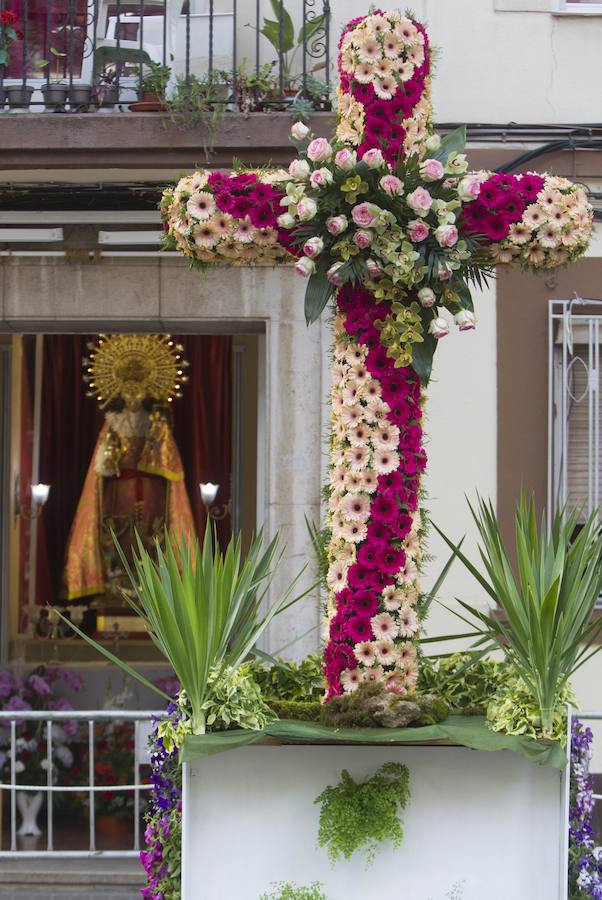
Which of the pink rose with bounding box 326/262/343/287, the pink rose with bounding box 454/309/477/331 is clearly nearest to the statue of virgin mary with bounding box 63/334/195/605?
the pink rose with bounding box 326/262/343/287

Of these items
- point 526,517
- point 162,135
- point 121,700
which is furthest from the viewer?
point 121,700

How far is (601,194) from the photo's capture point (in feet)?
24.7

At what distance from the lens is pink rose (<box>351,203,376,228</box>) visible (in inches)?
187

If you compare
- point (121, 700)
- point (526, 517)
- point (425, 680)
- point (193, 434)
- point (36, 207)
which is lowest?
point (121, 700)

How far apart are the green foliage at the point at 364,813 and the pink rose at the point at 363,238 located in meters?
1.75

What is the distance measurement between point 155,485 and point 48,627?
4.54 feet

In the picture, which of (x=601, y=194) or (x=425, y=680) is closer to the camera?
(x=425, y=680)

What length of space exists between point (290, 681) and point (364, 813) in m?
1.17

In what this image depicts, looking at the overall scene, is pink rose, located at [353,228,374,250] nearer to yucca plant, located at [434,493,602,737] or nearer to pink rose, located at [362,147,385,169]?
pink rose, located at [362,147,385,169]

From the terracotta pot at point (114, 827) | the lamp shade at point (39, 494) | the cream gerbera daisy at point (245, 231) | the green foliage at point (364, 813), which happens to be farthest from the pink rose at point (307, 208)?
the lamp shade at point (39, 494)

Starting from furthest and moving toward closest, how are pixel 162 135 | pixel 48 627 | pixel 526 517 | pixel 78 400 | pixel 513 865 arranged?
pixel 78 400 → pixel 48 627 → pixel 162 135 → pixel 526 517 → pixel 513 865

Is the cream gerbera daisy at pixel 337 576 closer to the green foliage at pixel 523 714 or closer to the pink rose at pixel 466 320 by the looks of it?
the green foliage at pixel 523 714

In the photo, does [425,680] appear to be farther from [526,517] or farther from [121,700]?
[121,700]

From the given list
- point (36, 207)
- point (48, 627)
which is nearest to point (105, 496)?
point (48, 627)
